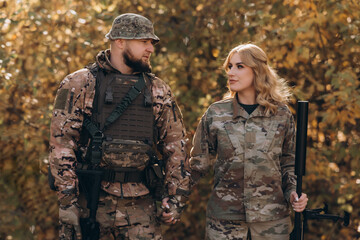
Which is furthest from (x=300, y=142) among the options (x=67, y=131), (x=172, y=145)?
(x=67, y=131)

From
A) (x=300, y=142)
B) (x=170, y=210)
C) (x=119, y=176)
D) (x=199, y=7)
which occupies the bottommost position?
(x=170, y=210)

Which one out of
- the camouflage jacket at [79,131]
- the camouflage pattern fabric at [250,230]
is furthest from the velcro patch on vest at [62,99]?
the camouflage pattern fabric at [250,230]

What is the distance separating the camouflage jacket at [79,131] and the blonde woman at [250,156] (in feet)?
0.52

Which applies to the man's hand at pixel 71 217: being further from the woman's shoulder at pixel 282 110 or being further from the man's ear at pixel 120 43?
the woman's shoulder at pixel 282 110

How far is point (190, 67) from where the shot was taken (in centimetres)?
620

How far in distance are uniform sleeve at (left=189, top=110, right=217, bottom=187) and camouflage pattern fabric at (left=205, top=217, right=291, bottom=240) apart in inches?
14.7

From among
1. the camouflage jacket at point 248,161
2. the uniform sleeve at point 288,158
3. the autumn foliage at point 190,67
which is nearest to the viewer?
the camouflage jacket at point 248,161

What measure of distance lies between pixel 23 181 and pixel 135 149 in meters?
3.02

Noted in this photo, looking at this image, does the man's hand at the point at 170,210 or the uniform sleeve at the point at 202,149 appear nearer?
the man's hand at the point at 170,210

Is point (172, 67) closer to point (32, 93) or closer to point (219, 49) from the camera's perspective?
point (219, 49)

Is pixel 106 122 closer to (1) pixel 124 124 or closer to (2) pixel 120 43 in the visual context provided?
(1) pixel 124 124

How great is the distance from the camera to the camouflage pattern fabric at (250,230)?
338 cm

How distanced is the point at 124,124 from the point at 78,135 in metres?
0.31

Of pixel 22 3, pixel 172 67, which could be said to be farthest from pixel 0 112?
pixel 172 67
